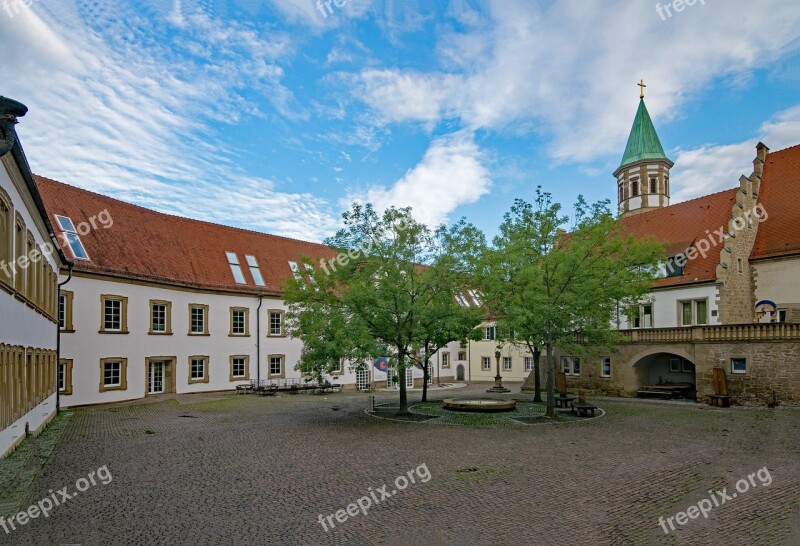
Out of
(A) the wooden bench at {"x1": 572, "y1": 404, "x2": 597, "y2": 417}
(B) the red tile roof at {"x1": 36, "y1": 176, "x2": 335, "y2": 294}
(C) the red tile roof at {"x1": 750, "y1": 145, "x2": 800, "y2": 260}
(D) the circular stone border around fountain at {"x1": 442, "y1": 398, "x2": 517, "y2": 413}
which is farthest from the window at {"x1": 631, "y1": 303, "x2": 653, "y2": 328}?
(B) the red tile roof at {"x1": 36, "y1": 176, "x2": 335, "y2": 294}

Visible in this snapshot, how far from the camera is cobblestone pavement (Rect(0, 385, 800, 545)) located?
929cm

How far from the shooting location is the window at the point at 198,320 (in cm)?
3438

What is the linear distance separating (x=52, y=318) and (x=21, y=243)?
8.33m

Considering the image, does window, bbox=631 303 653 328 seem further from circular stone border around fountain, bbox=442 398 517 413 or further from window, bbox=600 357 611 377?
circular stone border around fountain, bbox=442 398 517 413

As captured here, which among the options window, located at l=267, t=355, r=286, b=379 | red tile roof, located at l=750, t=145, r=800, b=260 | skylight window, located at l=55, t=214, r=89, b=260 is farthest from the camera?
window, located at l=267, t=355, r=286, b=379

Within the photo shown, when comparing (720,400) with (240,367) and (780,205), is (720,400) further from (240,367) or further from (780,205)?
(240,367)

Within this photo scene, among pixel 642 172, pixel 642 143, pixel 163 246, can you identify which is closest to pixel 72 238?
pixel 163 246

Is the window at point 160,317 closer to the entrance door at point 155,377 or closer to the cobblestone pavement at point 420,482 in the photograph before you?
the entrance door at point 155,377

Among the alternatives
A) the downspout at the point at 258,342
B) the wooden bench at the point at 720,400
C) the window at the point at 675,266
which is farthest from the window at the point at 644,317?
the downspout at the point at 258,342

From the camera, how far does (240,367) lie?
3722 cm

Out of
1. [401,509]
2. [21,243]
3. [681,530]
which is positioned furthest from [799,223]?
[21,243]

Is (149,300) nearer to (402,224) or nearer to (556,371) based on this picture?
(402,224)

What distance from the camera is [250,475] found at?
520 inches

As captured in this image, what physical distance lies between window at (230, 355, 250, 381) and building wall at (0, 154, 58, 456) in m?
13.5
